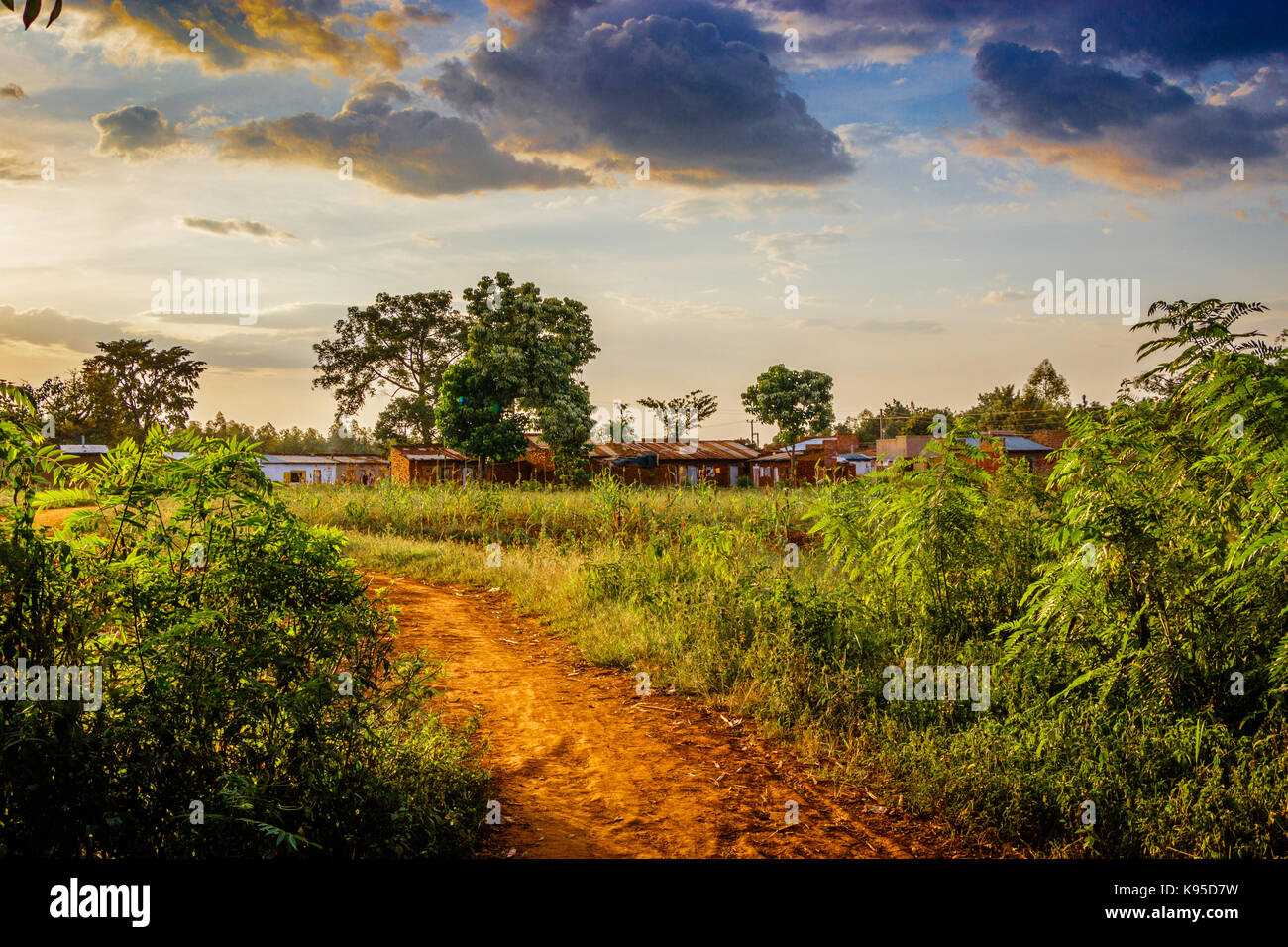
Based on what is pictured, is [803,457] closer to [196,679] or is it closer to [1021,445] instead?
[1021,445]

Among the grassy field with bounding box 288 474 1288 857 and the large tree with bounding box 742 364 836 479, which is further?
the large tree with bounding box 742 364 836 479

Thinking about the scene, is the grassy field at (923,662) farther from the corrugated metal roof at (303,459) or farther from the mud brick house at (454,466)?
the corrugated metal roof at (303,459)

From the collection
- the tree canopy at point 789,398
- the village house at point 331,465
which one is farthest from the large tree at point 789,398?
the village house at point 331,465

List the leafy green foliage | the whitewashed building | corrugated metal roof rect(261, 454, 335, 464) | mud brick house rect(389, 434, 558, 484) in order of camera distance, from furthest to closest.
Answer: corrugated metal roof rect(261, 454, 335, 464) → the whitewashed building → mud brick house rect(389, 434, 558, 484) → the leafy green foliage

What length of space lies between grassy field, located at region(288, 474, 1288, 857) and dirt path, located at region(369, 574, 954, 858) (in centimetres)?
32

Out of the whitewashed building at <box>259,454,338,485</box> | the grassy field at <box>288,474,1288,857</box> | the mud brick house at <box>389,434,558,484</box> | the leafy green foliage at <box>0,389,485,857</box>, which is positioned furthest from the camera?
the whitewashed building at <box>259,454,338,485</box>

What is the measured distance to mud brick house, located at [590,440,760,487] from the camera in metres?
46.3

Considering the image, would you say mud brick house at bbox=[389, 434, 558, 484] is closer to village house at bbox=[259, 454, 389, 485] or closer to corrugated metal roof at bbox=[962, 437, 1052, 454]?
village house at bbox=[259, 454, 389, 485]

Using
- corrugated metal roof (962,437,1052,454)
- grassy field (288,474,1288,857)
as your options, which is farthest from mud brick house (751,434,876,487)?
grassy field (288,474,1288,857)
